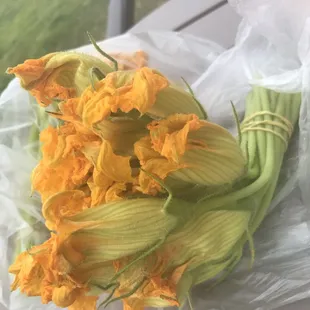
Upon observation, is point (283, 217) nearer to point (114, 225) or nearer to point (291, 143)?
point (291, 143)

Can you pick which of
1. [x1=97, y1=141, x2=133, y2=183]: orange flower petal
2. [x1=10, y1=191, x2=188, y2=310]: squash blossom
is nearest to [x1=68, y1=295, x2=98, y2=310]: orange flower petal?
[x1=10, y1=191, x2=188, y2=310]: squash blossom

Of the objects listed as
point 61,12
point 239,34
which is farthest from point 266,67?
point 61,12

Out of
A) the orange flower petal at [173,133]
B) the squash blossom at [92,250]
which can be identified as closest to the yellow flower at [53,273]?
the squash blossom at [92,250]

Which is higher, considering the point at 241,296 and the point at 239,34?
the point at 239,34

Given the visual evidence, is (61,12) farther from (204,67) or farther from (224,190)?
(224,190)

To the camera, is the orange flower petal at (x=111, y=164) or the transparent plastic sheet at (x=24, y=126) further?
the transparent plastic sheet at (x=24, y=126)

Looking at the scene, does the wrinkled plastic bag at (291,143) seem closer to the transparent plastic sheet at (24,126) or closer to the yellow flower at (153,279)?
the transparent plastic sheet at (24,126)

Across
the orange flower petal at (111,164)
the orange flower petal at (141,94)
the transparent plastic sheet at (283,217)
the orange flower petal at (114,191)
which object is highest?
the orange flower petal at (141,94)
